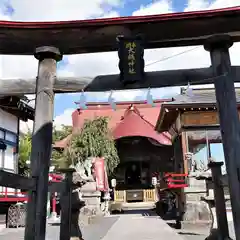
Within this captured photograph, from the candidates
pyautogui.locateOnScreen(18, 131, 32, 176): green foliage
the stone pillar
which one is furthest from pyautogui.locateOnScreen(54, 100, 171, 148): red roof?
the stone pillar

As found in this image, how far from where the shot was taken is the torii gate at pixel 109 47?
6.46 m

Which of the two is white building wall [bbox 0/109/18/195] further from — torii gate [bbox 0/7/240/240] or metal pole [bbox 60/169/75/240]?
torii gate [bbox 0/7/240/240]

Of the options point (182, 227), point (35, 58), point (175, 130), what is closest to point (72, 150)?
point (175, 130)

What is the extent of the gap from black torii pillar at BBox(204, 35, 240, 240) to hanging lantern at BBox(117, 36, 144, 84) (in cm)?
132

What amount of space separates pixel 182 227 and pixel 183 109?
5.17m

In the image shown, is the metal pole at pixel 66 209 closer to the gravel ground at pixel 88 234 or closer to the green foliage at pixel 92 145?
the gravel ground at pixel 88 234

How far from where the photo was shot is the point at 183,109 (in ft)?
51.8

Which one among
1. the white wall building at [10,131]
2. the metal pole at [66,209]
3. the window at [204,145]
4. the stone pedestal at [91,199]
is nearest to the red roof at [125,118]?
the window at [204,145]

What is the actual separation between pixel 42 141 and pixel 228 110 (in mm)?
3458

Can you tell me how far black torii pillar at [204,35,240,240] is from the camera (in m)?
6.10

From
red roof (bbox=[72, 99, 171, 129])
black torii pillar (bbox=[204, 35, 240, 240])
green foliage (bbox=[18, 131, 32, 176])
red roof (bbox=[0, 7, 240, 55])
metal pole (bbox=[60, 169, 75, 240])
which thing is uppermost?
red roof (bbox=[72, 99, 171, 129])

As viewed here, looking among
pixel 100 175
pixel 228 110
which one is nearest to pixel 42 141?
pixel 228 110

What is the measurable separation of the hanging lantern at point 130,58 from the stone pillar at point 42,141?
1298 millimetres

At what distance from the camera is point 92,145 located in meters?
23.6
